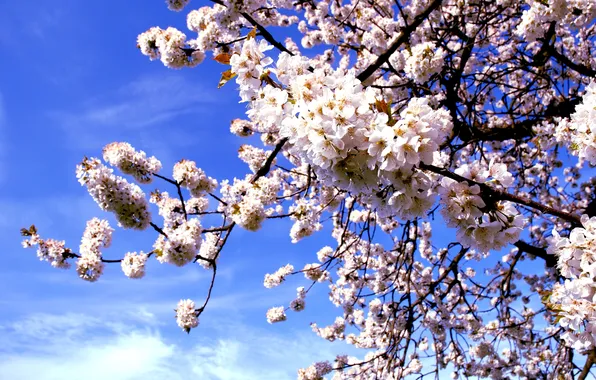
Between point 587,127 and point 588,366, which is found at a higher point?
point 587,127

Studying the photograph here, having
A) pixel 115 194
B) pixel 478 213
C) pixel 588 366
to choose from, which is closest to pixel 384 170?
pixel 478 213

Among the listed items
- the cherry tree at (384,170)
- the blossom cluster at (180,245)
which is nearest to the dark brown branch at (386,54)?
the cherry tree at (384,170)

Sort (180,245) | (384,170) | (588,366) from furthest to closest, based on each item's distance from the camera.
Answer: (588,366)
(180,245)
(384,170)

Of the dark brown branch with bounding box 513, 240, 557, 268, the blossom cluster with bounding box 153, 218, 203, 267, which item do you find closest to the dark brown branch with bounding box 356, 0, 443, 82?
the blossom cluster with bounding box 153, 218, 203, 267

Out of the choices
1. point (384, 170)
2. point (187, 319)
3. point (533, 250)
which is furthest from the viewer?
point (533, 250)

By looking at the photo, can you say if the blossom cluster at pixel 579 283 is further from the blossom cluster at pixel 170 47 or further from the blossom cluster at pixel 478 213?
the blossom cluster at pixel 170 47

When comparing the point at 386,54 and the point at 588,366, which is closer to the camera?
the point at 386,54

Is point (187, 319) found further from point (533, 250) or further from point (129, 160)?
point (533, 250)

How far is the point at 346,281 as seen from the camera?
795 cm

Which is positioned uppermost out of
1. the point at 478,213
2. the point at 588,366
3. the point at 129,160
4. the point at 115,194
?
the point at 129,160

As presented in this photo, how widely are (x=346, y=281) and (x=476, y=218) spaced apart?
6.12 metres

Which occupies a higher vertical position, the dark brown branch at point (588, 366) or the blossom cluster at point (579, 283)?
the dark brown branch at point (588, 366)

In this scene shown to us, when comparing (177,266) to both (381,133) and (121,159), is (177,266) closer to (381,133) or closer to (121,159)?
(121,159)

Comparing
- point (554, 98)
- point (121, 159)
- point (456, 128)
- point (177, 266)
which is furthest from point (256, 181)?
point (554, 98)
